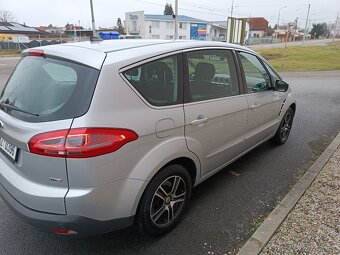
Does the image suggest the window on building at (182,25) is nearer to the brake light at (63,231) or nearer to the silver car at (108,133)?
the silver car at (108,133)

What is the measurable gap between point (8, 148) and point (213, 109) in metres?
1.84

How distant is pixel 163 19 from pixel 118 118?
63.4 metres

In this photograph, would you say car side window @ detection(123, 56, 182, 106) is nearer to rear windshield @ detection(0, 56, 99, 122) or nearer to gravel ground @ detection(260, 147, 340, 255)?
rear windshield @ detection(0, 56, 99, 122)

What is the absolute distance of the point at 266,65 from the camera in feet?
13.7

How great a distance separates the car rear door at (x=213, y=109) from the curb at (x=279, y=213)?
762mm

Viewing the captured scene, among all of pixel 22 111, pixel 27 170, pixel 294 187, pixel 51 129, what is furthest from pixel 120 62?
pixel 294 187

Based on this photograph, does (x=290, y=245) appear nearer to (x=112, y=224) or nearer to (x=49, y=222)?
(x=112, y=224)

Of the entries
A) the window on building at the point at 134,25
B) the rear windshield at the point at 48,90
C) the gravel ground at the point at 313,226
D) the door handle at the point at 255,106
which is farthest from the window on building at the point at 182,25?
the rear windshield at the point at 48,90

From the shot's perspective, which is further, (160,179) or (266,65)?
(266,65)

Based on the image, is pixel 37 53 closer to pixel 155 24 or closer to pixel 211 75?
pixel 211 75

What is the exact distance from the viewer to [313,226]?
9.14ft

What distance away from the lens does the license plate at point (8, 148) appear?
2220mm

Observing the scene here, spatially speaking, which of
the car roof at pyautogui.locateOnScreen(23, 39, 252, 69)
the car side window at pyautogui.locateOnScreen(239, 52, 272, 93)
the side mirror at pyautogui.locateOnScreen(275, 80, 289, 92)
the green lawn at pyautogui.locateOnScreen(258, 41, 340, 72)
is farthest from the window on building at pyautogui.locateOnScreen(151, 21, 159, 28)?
the car roof at pyautogui.locateOnScreen(23, 39, 252, 69)

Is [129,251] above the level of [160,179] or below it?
below
